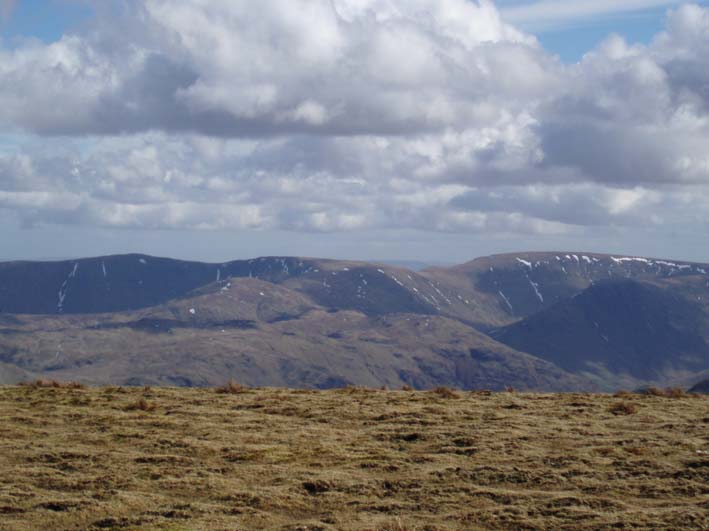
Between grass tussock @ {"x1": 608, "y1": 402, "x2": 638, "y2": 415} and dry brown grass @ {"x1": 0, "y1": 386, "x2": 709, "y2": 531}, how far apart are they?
0.79 m

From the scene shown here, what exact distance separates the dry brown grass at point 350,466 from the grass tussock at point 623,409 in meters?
0.79

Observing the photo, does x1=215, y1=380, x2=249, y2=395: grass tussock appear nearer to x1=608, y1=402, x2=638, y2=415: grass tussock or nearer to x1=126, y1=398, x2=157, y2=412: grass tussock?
x1=126, y1=398, x2=157, y2=412: grass tussock

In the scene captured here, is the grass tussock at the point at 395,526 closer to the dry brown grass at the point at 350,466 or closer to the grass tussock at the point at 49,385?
the dry brown grass at the point at 350,466

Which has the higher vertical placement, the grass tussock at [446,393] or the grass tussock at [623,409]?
the grass tussock at [623,409]

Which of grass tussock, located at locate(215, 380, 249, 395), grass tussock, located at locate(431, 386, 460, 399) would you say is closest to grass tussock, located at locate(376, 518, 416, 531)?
grass tussock, located at locate(431, 386, 460, 399)

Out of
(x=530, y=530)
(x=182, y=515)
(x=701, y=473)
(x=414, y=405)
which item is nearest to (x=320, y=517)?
(x=182, y=515)

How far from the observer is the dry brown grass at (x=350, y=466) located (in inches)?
720

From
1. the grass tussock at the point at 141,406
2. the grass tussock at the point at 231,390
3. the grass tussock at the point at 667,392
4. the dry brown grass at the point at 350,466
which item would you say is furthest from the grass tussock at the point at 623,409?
the grass tussock at the point at 141,406

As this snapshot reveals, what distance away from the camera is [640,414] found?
31.7m

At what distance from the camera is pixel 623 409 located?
3253cm

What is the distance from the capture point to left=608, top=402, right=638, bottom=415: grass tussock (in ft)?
105

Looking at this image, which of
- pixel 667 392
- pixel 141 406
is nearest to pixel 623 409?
pixel 667 392

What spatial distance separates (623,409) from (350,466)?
14.0m

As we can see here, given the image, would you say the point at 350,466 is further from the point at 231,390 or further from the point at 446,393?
the point at 231,390
